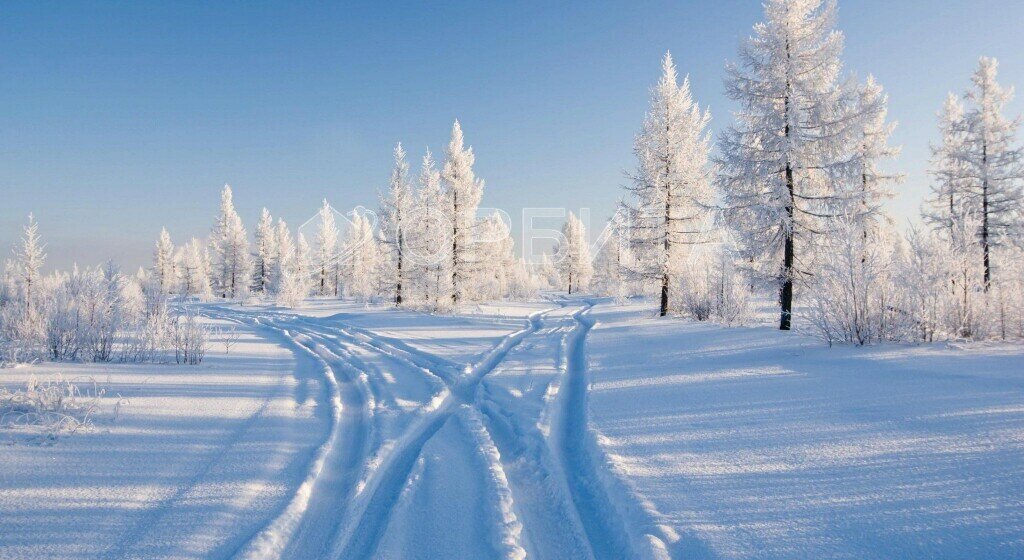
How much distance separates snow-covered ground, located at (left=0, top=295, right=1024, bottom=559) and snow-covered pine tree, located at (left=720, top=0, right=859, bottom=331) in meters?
6.55

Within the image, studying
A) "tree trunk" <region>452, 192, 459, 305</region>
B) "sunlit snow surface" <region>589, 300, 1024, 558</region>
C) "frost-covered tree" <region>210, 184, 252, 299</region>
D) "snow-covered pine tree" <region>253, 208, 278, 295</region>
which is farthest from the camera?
"snow-covered pine tree" <region>253, 208, 278, 295</region>

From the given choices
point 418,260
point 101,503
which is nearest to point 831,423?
point 101,503

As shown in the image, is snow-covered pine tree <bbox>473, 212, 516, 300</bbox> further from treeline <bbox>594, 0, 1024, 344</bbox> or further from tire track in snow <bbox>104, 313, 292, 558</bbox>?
tire track in snow <bbox>104, 313, 292, 558</bbox>

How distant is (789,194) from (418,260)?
19.4 meters

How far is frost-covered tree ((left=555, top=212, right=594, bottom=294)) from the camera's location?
5919cm

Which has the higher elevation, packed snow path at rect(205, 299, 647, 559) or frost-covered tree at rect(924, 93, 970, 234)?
frost-covered tree at rect(924, 93, 970, 234)

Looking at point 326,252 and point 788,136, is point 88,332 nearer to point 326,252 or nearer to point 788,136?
point 788,136

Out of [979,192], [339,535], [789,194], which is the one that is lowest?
[339,535]

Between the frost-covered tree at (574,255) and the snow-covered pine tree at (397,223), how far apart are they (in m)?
30.4

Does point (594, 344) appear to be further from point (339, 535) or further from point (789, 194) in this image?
point (339, 535)

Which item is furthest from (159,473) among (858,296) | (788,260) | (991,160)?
(991,160)

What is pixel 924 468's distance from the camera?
11.0ft

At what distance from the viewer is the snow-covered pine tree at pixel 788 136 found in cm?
1302

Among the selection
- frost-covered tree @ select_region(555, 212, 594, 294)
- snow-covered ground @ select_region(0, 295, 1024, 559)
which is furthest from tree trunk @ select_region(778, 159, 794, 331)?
frost-covered tree @ select_region(555, 212, 594, 294)
